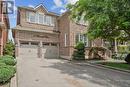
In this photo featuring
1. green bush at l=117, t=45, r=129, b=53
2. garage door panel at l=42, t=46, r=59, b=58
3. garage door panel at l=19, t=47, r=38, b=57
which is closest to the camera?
garage door panel at l=19, t=47, r=38, b=57

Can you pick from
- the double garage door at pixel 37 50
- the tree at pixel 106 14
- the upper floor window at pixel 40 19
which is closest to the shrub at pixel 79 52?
the double garage door at pixel 37 50

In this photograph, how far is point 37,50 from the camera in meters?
28.1

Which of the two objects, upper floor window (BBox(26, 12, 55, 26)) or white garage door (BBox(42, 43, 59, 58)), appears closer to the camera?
upper floor window (BBox(26, 12, 55, 26))

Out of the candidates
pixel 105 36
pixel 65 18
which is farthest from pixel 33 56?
pixel 105 36

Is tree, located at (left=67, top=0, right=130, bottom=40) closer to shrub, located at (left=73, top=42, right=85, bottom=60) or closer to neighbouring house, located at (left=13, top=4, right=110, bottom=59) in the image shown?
shrub, located at (left=73, top=42, right=85, bottom=60)

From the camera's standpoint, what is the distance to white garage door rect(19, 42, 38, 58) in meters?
26.6

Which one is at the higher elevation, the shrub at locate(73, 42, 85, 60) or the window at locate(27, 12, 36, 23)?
the window at locate(27, 12, 36, 23)

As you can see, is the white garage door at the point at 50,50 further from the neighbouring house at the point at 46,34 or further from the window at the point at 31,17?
the window at the point at 31,17

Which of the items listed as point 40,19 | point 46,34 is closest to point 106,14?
point 46,34

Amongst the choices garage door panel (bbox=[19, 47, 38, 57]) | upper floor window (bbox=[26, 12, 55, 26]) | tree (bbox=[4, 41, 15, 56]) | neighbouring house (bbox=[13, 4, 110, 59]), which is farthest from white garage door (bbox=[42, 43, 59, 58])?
tree (bbox=[4, 41, 15, 56])

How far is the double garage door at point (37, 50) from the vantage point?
26703 millimetres

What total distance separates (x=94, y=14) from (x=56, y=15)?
14.4 metres

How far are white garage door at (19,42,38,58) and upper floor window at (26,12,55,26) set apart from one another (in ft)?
11.5

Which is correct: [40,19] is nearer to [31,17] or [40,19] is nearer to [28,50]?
[31,17]
